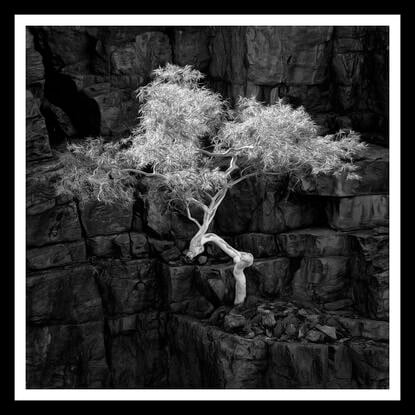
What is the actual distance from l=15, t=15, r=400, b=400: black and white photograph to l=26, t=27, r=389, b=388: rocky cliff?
5 centimetres

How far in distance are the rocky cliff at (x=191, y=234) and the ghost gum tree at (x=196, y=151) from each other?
0.90 m

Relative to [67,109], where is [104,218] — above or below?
below

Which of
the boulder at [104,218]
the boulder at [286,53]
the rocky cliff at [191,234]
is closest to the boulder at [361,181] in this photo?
the rocky cliff at [191,234]

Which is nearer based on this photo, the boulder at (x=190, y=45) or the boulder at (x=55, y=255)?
the boulder at (x=55, y=255)

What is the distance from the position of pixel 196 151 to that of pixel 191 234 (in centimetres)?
394

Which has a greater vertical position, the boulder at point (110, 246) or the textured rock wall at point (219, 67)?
the textured rock wall at point (219, 67)

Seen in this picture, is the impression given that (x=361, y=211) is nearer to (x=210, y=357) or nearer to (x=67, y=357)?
(x=210, y=357)

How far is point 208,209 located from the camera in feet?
65.1

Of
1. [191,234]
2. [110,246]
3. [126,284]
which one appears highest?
[191,234]

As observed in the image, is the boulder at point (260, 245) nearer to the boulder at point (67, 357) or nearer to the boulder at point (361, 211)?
the boulder at point (361, 211)

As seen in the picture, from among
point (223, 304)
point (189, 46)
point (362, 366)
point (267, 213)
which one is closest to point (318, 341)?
point (362, 366)

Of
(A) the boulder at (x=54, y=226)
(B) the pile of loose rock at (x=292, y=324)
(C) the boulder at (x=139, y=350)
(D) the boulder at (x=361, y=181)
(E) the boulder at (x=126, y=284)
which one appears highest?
(D) the boulder at (x=361, y=181)

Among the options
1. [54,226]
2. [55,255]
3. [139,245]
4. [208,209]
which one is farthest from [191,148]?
[55,255]

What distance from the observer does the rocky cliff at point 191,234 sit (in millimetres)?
19969
